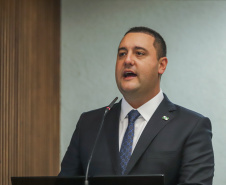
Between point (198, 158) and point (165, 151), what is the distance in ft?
0.52

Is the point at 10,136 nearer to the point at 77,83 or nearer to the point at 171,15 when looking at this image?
the point at 77,83

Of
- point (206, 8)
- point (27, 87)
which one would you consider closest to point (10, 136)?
point (27, 87)

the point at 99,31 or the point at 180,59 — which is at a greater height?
the point at 99,31

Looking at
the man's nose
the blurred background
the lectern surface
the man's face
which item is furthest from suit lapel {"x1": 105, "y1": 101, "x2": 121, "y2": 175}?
the blurred background

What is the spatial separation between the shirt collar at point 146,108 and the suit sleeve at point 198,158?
0.25 meters

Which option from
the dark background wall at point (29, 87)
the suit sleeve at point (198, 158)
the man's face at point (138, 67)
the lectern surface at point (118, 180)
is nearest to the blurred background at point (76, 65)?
the dark background wall at point (29, 87)

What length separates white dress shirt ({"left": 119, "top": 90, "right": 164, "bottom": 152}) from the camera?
6.41 ft

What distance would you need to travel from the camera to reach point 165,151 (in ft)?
5.97

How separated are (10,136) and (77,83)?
817mm

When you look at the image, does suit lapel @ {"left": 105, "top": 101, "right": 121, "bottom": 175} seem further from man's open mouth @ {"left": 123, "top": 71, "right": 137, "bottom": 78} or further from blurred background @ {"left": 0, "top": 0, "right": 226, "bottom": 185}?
blurred background @ {"left": 0, "top": 0, "right": 226, "bottom": 185}

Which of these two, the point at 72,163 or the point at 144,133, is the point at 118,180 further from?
the point at 72,163

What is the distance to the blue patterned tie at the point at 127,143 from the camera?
1854 millimetres

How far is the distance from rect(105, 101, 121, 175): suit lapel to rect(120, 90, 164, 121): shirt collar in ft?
0.14

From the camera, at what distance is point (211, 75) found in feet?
9.29
